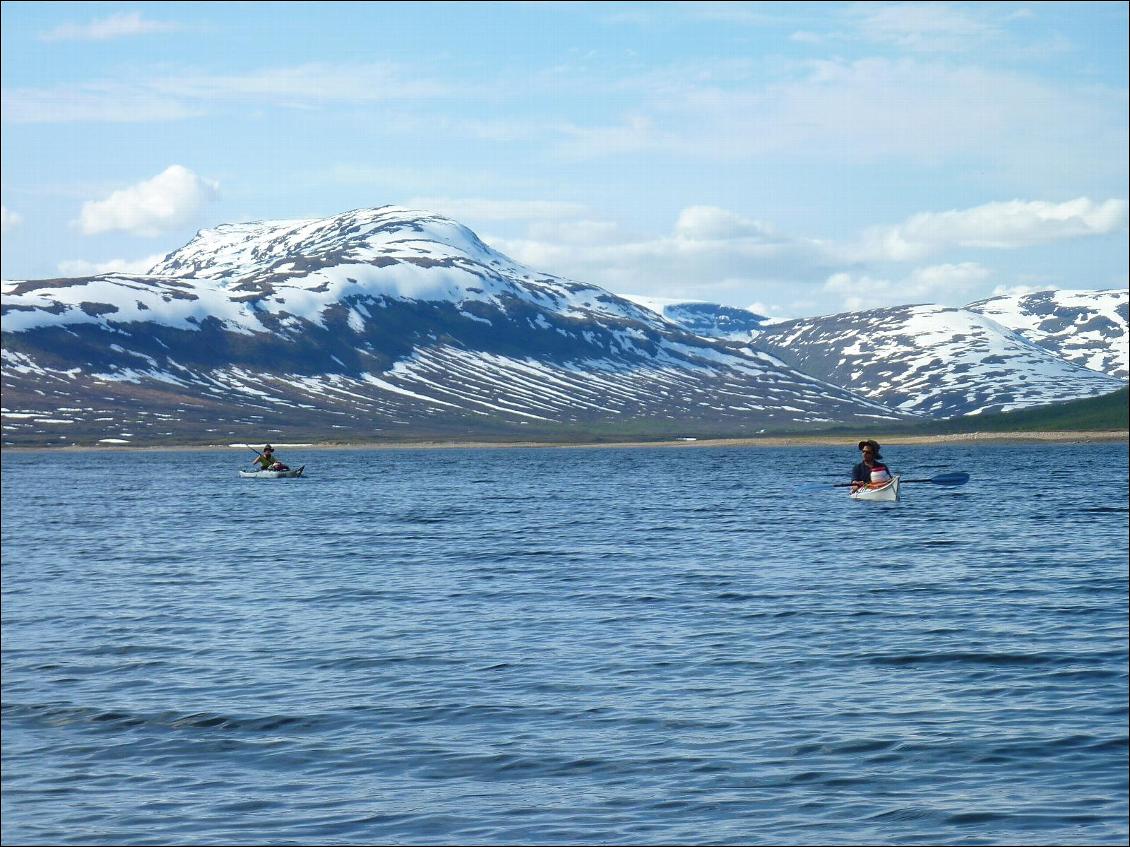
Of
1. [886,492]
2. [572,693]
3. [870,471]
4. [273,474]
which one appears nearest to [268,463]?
[273,474]

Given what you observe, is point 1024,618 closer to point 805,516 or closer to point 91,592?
point 91,592

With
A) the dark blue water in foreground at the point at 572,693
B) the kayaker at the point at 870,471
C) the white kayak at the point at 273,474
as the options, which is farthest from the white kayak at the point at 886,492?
the white kayak at the point at 273,474

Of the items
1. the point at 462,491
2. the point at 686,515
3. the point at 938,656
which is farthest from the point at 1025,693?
the point at 462,491

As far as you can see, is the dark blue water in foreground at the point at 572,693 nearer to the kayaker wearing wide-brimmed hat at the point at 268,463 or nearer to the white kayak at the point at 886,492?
the white kayak at the point at 886,492

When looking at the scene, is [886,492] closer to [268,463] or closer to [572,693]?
[572,693]

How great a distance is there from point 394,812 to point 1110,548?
1831 inches

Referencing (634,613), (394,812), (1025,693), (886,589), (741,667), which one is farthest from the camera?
(886,589)

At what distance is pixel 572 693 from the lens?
2873cm

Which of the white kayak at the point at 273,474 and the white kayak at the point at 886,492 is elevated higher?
the white kayak at the point at 886,492

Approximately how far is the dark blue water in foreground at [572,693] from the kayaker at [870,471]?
26341 millimetres

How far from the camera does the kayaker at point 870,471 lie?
9212 cm

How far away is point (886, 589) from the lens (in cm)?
4578

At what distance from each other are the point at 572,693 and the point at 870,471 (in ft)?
221

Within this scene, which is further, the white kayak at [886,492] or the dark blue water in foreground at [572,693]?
the white kayak at [886,492]
